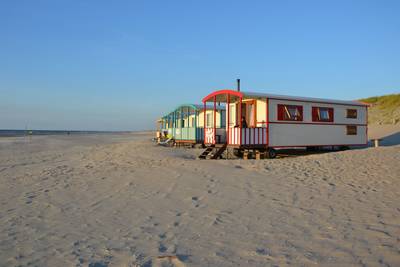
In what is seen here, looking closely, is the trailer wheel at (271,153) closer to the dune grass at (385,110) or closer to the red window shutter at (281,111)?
the red window shutter at (281,111)

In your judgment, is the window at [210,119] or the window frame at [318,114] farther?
the window at [210,119]

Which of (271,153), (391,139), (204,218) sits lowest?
A: (204,218)

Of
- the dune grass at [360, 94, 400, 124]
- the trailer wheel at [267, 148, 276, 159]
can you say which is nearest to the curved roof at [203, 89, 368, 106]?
the trailer wheel at [267, 148, 276, 159]

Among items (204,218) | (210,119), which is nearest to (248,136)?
(210,119)

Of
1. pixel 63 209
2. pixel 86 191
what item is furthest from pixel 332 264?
pixel 86 191

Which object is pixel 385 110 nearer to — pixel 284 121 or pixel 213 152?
pixel 284 121

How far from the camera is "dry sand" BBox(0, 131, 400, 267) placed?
422 cm

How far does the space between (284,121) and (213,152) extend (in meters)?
3.71

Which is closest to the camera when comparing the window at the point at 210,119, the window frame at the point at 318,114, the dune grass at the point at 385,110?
the window frame at the point at 318,114

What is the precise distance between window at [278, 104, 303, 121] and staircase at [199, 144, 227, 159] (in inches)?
121

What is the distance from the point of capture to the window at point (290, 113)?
15.6 m

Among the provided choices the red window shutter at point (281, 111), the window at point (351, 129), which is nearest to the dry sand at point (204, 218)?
the red window shutter at point (281, 111)

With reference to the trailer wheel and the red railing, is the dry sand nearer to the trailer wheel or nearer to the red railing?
the red railing

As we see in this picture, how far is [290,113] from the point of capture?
1594 centimetres
